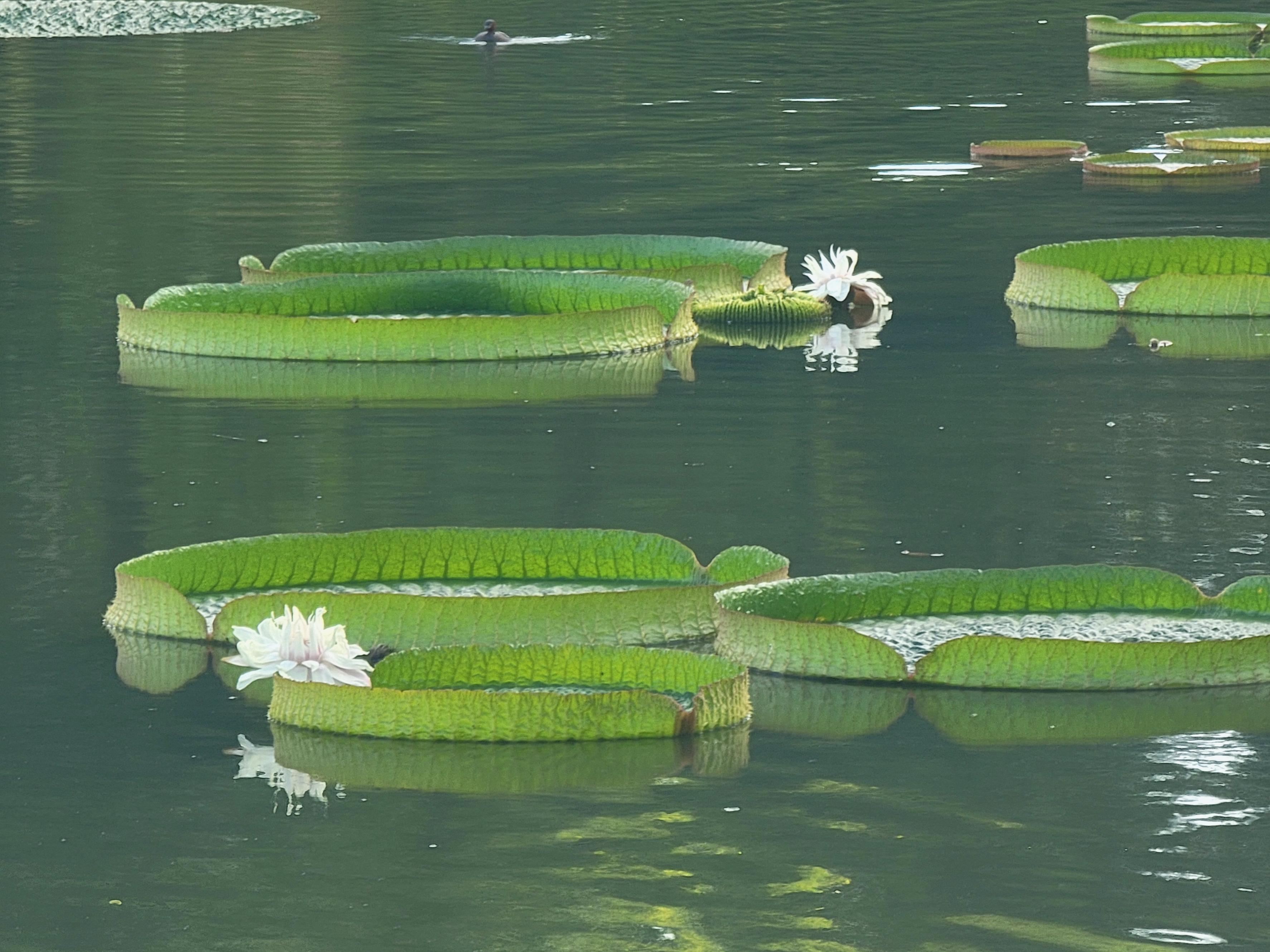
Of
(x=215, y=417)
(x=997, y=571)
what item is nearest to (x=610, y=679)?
(x=997, y=571)

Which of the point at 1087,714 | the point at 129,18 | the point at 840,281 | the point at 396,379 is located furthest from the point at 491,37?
the point at 1087,714

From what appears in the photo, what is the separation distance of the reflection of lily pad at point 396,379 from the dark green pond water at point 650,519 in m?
0.06

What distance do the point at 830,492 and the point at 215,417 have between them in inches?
134

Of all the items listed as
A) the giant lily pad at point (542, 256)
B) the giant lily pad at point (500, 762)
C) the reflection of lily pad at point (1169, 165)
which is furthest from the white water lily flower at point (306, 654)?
the reflection of lily pad at point (1169, 165)

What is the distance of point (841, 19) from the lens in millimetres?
43062

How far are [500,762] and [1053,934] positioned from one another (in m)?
1.75

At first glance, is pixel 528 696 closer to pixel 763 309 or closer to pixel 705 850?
pixel 705 850

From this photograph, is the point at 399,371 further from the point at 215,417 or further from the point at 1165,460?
the point at 1165,460

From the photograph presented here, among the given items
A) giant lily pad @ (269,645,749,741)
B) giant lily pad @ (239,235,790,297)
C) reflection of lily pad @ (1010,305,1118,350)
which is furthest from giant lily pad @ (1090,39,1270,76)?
giant lily pad @ (269,645,749,741)

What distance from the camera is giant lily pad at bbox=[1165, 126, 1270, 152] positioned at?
886 inches

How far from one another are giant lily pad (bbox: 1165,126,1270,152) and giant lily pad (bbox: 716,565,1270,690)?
15134 millimetres

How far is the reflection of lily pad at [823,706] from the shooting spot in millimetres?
6984

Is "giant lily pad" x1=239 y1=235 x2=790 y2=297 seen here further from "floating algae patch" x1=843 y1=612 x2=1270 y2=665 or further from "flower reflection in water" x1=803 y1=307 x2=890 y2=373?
"floating algae patch" x1=843 y1=612 x2=1270 y2=665

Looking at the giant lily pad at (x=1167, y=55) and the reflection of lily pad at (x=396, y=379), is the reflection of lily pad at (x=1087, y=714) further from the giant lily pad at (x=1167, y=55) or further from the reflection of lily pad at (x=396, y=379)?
the giant lily pad at (x=1167, y=55)
